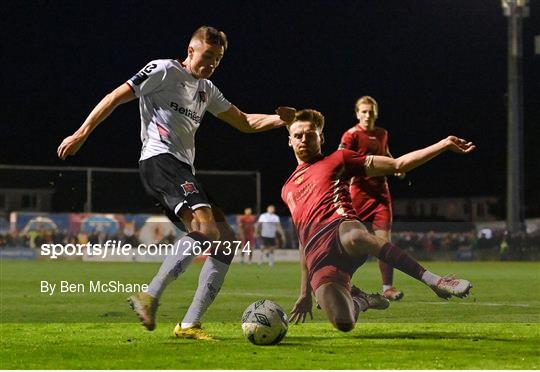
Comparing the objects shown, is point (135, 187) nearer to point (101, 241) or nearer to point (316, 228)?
point (101, 241)

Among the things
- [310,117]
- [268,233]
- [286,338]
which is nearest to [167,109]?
[310,117]

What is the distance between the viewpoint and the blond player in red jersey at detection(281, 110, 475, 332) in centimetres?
788

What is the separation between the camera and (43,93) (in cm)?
4150

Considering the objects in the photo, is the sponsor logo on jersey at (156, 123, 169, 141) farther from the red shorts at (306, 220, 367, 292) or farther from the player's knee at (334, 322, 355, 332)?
the player's knee at (334, 322, 355, 332)

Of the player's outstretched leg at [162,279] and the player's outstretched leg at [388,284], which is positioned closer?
the player's outstretched leg at [162,279]

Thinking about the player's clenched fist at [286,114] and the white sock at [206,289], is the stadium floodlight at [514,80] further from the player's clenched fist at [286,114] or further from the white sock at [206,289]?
the white sock at [206,289]

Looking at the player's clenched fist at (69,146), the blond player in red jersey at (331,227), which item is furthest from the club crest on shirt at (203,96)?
the player's clenched fist at (69,146)

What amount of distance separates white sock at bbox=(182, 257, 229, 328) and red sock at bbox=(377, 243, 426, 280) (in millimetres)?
1289

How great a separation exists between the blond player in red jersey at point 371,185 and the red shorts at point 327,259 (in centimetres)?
99

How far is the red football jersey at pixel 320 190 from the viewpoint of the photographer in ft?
26.0

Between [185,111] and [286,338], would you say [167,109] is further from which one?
[286,338]

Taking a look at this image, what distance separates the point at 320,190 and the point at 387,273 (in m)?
1.81

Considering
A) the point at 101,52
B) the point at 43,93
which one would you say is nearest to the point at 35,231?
the point at 101,52

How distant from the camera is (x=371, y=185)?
10.6 metres
